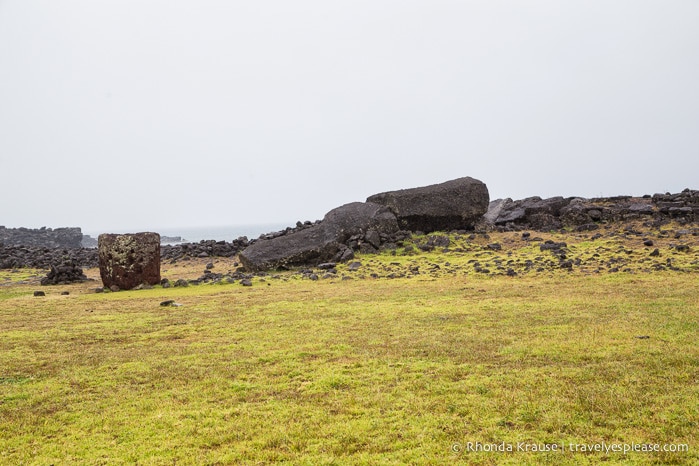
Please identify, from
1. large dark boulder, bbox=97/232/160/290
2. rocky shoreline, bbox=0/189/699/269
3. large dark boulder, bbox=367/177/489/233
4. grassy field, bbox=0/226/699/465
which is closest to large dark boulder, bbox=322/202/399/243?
rocky shoreline, bbox=0/189/699/269

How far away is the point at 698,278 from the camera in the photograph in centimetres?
1317

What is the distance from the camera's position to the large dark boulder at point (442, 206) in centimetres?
2623

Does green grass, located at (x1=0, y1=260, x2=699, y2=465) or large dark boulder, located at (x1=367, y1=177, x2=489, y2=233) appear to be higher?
large dark boulder, located at (x1=367, y1=177, x2=489, y2=233)

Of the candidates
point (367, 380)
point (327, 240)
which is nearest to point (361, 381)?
point (367, 380)

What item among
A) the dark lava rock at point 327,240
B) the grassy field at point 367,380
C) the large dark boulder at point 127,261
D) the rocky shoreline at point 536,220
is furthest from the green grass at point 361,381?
the rocky shoreline at point 536,220

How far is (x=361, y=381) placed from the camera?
6375 millimetres

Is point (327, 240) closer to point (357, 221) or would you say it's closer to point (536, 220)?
point (357, 221)

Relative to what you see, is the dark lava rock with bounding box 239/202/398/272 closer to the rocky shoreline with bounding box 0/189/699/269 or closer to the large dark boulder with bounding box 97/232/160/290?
the rocky shoreline with bounding box 0/189/699/269

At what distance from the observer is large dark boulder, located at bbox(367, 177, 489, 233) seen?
2623 centimetres

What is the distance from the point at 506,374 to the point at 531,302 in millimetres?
5563

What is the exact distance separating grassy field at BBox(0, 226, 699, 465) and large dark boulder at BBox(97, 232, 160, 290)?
20.6ft

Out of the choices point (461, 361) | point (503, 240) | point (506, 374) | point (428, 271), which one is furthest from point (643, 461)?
point (503, 240)

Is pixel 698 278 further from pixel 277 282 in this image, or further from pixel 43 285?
pixel 43 285

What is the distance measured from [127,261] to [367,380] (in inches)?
644
